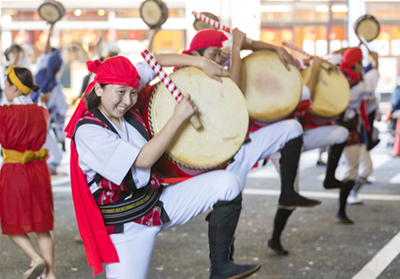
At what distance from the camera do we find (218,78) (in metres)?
2.29

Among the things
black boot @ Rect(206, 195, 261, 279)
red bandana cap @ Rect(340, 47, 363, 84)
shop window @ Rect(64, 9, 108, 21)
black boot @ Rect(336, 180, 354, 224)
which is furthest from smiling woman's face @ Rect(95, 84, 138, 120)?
shop window @ Rect(64, 9, 108, 21)

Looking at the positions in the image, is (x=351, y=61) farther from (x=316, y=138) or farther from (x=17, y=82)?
(x=17, y=82)

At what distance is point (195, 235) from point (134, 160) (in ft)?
8.42

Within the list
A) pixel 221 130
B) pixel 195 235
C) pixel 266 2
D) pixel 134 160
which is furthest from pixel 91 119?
pixel 266 2

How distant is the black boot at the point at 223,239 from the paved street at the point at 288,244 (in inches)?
51.3

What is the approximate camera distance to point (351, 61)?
4305mm

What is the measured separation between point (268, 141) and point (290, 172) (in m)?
0.25

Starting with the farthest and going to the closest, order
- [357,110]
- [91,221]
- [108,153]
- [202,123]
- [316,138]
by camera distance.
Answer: [357,110], [316,138], [202,123], [91,221], [108,153]

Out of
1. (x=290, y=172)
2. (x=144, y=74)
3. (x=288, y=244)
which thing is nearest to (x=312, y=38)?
(x=288, y=244)

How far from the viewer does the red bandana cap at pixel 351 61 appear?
4281mm

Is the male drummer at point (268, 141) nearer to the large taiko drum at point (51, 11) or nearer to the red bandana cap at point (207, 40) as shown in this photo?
the red bandana cap at point (207, 40)

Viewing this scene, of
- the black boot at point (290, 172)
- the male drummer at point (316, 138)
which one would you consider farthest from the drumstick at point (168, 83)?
the male drummer at point (316, 138)

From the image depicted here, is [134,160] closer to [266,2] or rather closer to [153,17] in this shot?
[153,17]

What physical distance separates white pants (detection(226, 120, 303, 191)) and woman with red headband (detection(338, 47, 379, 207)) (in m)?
1.58
